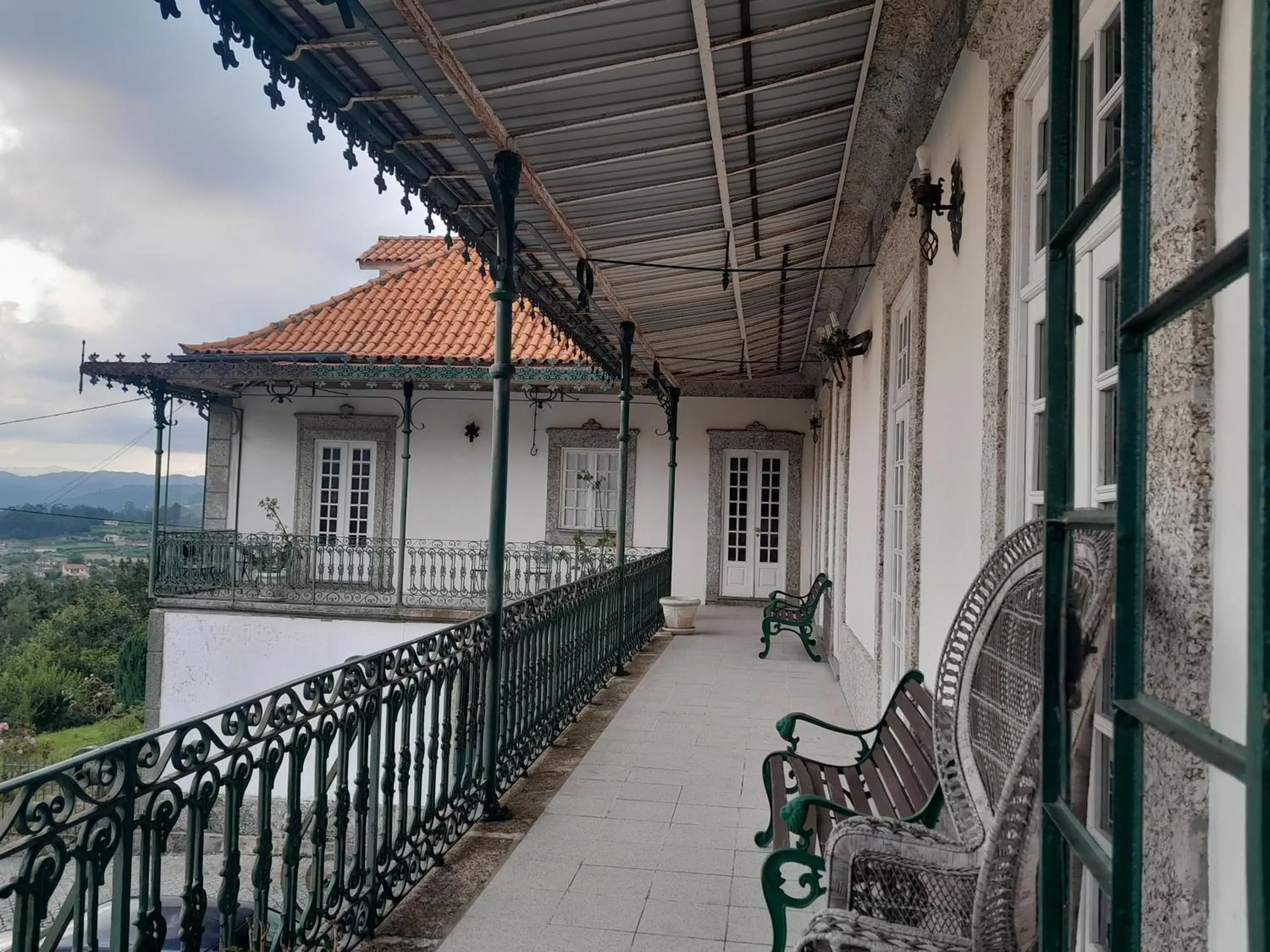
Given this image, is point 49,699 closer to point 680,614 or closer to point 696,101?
point 680,614

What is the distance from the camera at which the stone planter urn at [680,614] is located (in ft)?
33.3

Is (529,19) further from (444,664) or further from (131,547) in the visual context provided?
(131,547)

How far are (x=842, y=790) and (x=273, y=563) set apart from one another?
387 inches

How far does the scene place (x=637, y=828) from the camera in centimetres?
379

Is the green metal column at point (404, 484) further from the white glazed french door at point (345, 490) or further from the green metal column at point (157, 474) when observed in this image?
the green metal column at point (157, 474)

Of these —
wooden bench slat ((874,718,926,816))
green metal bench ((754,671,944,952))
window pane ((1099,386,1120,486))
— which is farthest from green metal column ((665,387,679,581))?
window pane ((1099,386,1120,486))

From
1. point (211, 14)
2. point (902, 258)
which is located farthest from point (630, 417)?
point (211, 14)

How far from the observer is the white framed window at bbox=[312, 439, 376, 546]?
1389cm

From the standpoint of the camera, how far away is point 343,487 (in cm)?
1397

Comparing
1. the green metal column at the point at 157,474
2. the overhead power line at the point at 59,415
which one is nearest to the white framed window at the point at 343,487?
the green metal column at the point at 157,474

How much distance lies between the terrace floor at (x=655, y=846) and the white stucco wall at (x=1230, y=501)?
74.0 inches

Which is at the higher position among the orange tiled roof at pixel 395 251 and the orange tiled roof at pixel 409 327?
the orange tiled roof at pixel 395 251

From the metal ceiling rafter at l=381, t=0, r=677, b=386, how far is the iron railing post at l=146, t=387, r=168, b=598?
8.18 metres

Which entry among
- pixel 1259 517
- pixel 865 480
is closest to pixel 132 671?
pixel 865 480
